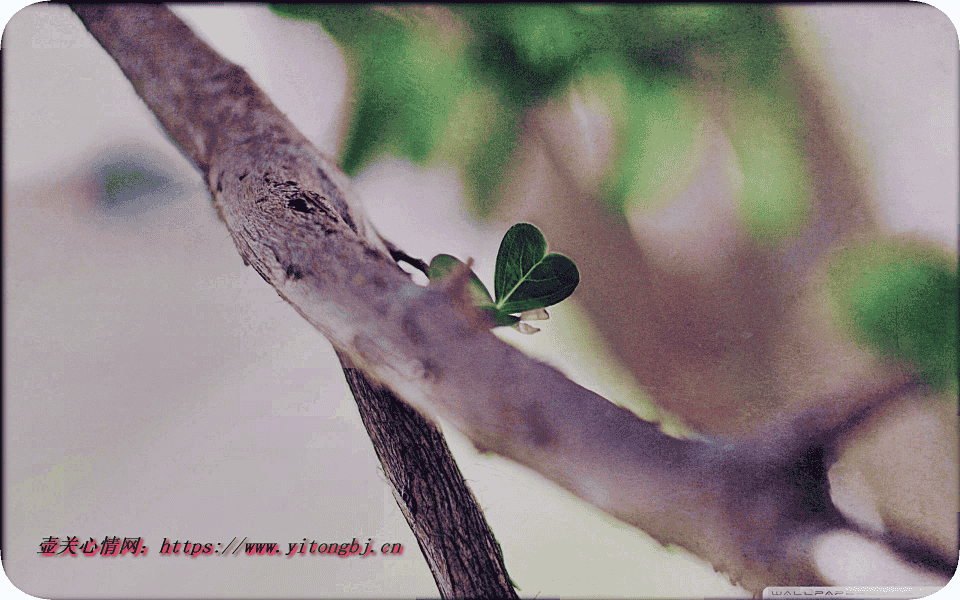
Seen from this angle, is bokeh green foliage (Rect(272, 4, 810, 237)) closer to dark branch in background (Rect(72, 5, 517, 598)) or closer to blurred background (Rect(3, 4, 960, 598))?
blurred background (Rect(3, 4, 960, 598))

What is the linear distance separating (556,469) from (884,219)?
0.52 metres

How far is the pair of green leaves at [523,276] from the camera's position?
0.74 metres

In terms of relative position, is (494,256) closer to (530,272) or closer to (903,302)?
(530,272)

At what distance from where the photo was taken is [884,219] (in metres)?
0.74

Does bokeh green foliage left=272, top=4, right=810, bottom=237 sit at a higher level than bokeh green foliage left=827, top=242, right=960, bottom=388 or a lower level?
higher

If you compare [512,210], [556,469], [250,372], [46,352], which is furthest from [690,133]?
[46,352]

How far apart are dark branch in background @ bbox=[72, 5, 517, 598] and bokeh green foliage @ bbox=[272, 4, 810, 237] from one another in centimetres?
12

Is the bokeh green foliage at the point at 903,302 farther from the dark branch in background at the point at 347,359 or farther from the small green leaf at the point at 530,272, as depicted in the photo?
the dark branch in background at the point at 347,359

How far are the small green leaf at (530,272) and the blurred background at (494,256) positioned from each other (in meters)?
0.01

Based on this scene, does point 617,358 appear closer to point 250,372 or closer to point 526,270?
point 526,270

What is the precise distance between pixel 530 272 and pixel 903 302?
1.55ft

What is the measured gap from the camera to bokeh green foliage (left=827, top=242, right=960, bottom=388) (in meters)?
0.74

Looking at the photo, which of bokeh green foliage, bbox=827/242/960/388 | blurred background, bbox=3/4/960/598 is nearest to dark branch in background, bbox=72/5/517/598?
blurred background, bbox=3/4/960/598

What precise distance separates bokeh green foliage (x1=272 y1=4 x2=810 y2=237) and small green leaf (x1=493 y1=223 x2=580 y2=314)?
7 cm
